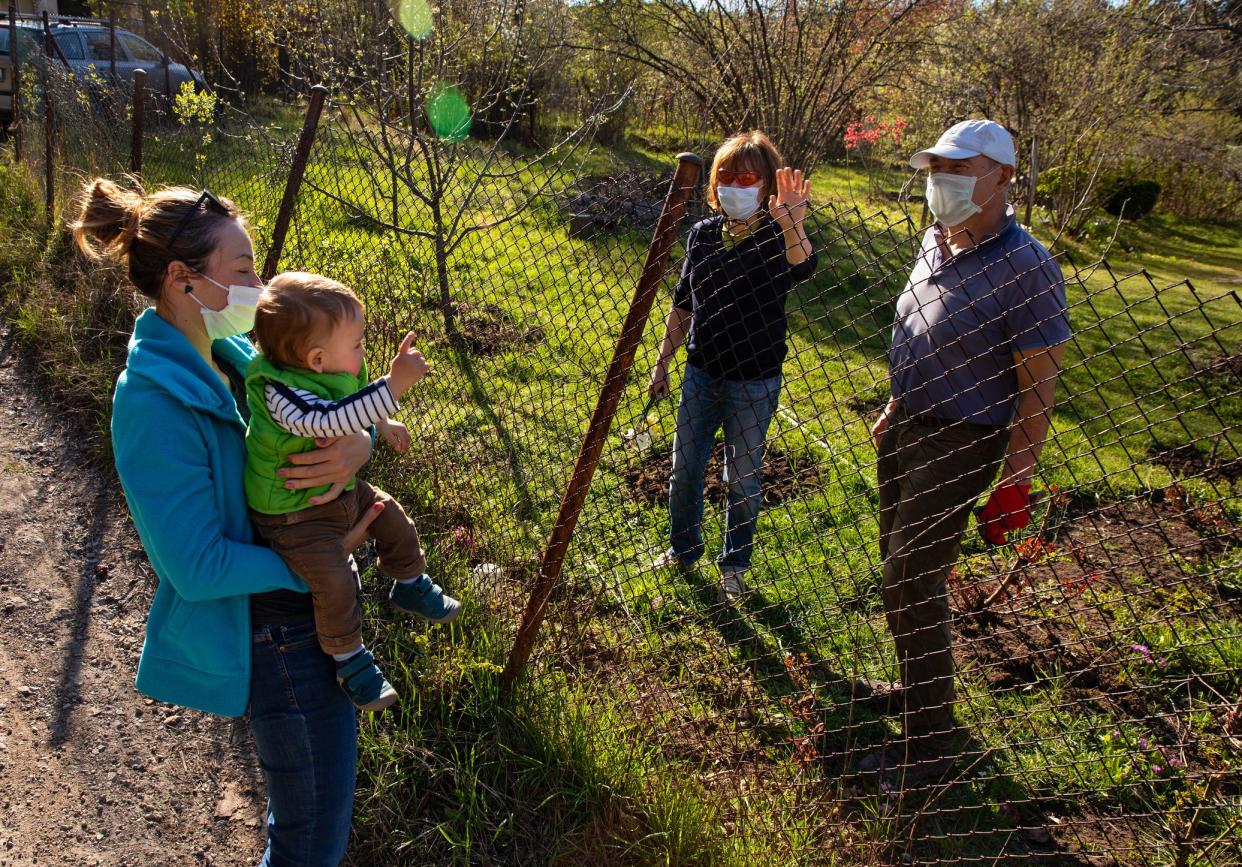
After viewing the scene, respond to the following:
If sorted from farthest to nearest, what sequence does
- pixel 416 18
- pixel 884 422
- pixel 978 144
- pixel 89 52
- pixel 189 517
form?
pixel 89 52 < pixel 416 18 < pixel 884 422 < pixel 978 144 < pixel 189 517

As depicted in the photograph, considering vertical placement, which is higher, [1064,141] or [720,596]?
[1064,141]

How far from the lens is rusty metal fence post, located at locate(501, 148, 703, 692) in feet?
7.70

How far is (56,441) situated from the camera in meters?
4.78

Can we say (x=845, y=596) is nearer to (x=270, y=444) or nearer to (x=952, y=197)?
(x=952, y=197)

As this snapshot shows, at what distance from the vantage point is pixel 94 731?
9.70 feet

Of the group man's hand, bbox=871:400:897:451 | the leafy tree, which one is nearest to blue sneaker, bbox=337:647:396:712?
man's hand, bbox=871:400:897:451

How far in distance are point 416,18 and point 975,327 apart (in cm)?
461

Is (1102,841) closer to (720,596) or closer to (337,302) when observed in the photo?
(720,596)

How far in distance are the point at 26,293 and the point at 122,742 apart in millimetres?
5032

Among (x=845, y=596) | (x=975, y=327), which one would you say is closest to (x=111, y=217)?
(x=975, y=327)

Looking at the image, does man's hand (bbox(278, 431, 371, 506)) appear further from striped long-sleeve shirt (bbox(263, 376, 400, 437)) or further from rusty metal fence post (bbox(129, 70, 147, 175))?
rusty metal fence post (bbox(129, 70, 147, 175))

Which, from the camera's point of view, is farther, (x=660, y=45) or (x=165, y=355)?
(x=660, y=45)

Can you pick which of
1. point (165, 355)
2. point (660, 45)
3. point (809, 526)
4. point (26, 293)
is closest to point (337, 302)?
point (165, 355)

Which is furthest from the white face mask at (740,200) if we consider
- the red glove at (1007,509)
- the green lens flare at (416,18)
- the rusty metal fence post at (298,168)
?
the green lens flare at (416,18)
